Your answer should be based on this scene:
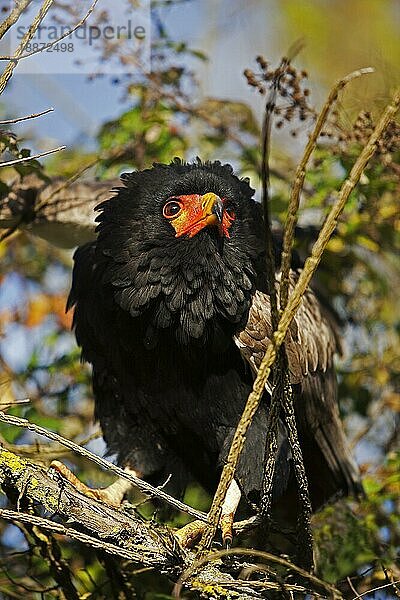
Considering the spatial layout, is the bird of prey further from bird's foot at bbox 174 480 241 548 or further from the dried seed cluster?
the dried seed cluster

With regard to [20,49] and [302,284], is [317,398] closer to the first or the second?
[302,284]

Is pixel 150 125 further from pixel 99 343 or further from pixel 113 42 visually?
pixel 99 343

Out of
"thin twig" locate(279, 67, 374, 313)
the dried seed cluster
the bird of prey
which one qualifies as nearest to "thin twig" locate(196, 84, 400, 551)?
"thin twig" locate(279, 67, 374, 313)

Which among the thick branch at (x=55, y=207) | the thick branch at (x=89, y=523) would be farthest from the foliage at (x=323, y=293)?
the thick branch at (x=89, y=523)

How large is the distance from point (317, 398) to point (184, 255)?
4.28ft

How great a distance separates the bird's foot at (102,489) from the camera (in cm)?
405

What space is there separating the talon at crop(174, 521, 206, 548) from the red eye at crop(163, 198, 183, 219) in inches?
60.1

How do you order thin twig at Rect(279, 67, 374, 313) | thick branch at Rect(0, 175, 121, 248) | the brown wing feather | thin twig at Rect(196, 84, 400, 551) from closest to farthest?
1. thin twig at Rect(279, 67, 374, 313)
2. thin twig at Rect(196, 84, 400, 551)
3. the brown wing feather
4. thick branch at Rect(0, 175, 121, 248)

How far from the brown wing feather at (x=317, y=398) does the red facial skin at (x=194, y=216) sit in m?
0.49

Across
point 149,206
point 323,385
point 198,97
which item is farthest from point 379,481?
point 198,97

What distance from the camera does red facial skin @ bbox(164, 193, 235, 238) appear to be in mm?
3977

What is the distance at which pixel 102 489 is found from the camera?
4.41 meters

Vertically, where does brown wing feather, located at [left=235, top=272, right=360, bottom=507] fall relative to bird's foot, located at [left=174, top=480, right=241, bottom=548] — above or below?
above

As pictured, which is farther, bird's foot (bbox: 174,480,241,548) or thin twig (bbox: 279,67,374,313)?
bird's foot (bbox: 174,480,241,548)
